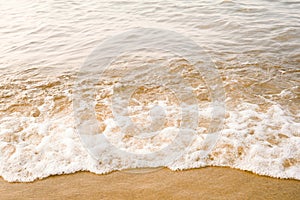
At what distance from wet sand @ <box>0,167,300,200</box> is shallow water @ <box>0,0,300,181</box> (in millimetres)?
95

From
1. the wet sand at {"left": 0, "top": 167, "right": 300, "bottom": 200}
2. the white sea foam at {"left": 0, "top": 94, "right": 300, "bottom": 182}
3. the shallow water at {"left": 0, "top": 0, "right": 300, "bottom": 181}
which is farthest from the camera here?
the shallow water at {"left": 0, "top": 0, "right": 300, "bottom": 181}

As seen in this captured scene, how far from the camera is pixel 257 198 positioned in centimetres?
225

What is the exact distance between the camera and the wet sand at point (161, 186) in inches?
91.0

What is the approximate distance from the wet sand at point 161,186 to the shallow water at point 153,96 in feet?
0.31

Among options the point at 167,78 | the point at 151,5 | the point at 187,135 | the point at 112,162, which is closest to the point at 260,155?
the point at 187,135

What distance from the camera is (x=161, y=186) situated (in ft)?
7.92

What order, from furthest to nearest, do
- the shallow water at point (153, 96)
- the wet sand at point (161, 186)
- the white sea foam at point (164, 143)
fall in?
the shallow water at point (153, 96)
the white sea foam at point (164, 143)
the wet sand at point (161, 186)

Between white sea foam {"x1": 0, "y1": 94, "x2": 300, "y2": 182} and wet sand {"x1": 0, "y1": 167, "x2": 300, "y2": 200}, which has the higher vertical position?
white sea foam {"x1": 0, "y1": 94, "x2": 300, "y2": 182}

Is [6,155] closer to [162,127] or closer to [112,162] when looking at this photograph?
[112,162]

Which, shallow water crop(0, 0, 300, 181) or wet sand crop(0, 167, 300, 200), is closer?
wet sand crop(0, 167, 300, 200)

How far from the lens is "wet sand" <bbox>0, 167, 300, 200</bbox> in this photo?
2311mm

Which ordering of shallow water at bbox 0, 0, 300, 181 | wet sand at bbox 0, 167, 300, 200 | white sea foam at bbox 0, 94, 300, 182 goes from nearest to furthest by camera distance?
wet sand at bbox 0, 167, 300, 200
white sea foam at bbox 0, 94, 300, 182
shallow water at bbox 0, 0, 300, 181

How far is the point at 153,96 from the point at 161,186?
4.97 feet

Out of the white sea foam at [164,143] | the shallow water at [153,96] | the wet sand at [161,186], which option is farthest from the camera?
the shallow water at [153,96]
